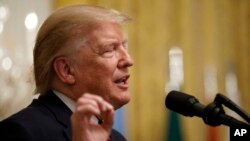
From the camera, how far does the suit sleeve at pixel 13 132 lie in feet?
4.82

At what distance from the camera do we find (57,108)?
1.68 m

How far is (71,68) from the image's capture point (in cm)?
171

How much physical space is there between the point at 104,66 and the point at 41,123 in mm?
303

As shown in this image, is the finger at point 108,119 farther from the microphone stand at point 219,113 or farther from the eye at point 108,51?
the eye at point 108,51

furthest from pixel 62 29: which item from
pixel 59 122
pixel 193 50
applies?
pixel 193 50

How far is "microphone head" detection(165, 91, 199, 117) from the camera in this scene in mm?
1343

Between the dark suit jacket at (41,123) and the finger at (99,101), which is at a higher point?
the finger at (99,101)

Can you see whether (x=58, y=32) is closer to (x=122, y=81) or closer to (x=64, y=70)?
(x=64, y=70)

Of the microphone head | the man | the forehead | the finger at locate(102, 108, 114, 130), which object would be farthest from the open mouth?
the finger at locate(102, 108, 114, 130)

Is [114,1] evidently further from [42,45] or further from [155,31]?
[42,45]

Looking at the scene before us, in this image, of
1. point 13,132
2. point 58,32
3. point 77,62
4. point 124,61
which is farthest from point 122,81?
point 13,132

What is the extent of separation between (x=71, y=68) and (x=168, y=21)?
71.0 inches

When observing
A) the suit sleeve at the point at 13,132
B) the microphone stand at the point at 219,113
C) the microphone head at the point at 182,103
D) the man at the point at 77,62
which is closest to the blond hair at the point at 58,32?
the man at the point at 77,62

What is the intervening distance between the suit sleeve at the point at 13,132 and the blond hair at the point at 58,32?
27 centimetres
